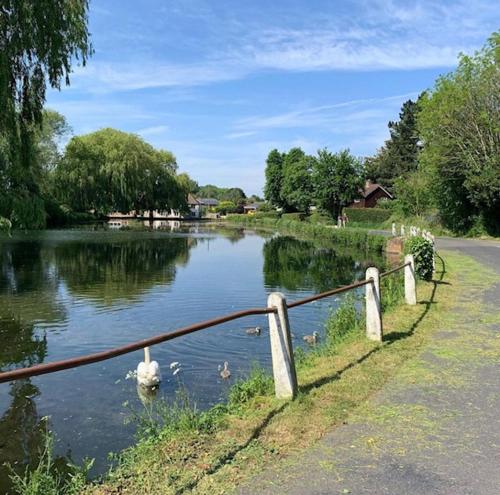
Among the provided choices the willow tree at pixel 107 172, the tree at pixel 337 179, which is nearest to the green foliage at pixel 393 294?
the tree at pixel 337 179

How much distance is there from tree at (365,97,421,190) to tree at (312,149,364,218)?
22.9 feet

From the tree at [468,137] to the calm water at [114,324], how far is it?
10.4 meters

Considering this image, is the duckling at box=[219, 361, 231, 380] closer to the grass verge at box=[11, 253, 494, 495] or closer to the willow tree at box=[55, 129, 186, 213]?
the grass verge at box=[11, 253, 494, 495]

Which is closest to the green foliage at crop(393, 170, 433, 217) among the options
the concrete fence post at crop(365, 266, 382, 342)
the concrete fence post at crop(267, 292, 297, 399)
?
the concrete fence post at crop(365, 266, 382, 342)

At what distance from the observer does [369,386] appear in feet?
17.7

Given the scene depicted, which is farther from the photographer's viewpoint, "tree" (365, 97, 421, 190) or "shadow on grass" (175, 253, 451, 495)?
"tree" (365, 97, 421, 190)

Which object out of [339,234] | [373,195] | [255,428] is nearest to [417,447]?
[255,428]

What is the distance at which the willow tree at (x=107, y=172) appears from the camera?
5984 centimetres

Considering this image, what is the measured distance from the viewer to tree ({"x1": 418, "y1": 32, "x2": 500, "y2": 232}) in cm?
3195

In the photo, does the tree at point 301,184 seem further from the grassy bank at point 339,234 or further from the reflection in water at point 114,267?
the reflection in water at point 114,267

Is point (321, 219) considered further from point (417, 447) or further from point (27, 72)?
point (417, 447)

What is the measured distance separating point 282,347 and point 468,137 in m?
33.7

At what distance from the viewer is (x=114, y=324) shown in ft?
40.4

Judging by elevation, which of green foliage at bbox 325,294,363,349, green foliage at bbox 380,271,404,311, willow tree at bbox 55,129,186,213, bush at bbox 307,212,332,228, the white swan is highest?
willow tree at bbox 55,129,186,213
